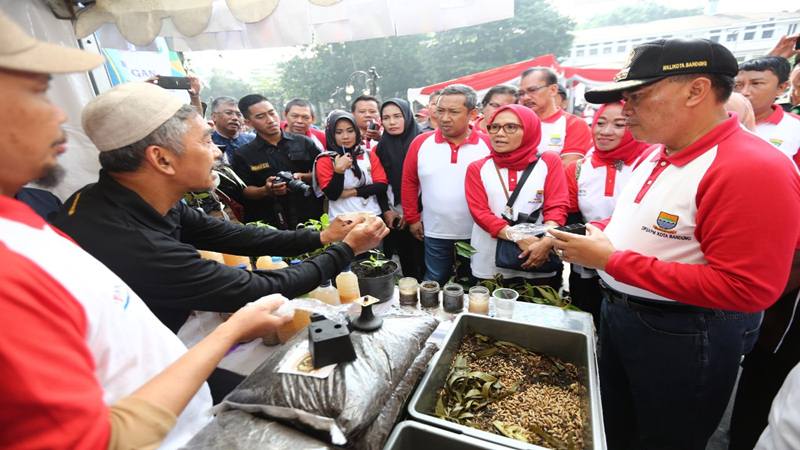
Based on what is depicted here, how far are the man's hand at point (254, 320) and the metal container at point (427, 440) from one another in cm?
→ 54

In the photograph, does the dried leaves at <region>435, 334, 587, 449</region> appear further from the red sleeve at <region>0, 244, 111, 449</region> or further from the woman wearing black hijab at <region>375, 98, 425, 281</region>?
the woman wearing black hijab at <region>375, 98, 425, 281</region>

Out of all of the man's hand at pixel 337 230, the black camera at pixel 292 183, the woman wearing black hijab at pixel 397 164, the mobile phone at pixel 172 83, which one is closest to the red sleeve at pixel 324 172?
the black camera at pixel 292 183

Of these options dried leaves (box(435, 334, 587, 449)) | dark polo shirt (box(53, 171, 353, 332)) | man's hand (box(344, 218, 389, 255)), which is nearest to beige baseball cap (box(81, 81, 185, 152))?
dark polo shirt (box(53, 171, 353, 332))

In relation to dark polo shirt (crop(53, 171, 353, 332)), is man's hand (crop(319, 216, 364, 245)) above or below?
below

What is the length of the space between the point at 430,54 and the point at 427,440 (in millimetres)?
37631

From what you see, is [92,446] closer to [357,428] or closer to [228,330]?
[228,330]

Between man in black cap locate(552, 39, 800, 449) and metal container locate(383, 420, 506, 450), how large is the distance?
0.98 m

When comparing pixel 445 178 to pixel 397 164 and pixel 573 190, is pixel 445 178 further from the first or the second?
pixel 573 190

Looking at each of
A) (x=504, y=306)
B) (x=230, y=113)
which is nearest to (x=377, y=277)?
(x=504, y=306)

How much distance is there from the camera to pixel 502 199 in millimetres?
2799

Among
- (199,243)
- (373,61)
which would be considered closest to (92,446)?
(199,243)

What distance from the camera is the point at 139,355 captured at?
98cm

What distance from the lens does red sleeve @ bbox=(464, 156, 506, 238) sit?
2.73 meters

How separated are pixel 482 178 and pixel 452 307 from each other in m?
1.33
